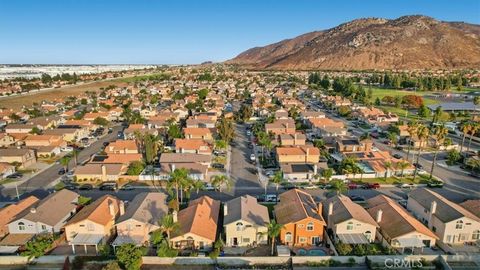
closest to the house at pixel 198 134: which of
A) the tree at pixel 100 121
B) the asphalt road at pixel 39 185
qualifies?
the asphalt road at pixel 39 185

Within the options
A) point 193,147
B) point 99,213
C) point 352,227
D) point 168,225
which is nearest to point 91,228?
point 99,213

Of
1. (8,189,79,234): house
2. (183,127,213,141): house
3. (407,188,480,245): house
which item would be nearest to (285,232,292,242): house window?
(407,188,480,245): house

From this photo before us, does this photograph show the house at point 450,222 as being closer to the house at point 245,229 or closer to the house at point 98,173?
the house at point 245,229

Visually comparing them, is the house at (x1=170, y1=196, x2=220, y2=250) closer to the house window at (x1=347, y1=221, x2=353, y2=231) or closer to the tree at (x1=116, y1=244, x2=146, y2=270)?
the tree at (x1=116, y1=244, x2=146, y2=270)

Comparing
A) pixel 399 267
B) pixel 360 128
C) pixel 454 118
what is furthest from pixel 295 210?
pixel 454 118

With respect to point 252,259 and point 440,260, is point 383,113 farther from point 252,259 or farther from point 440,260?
point 252,259
